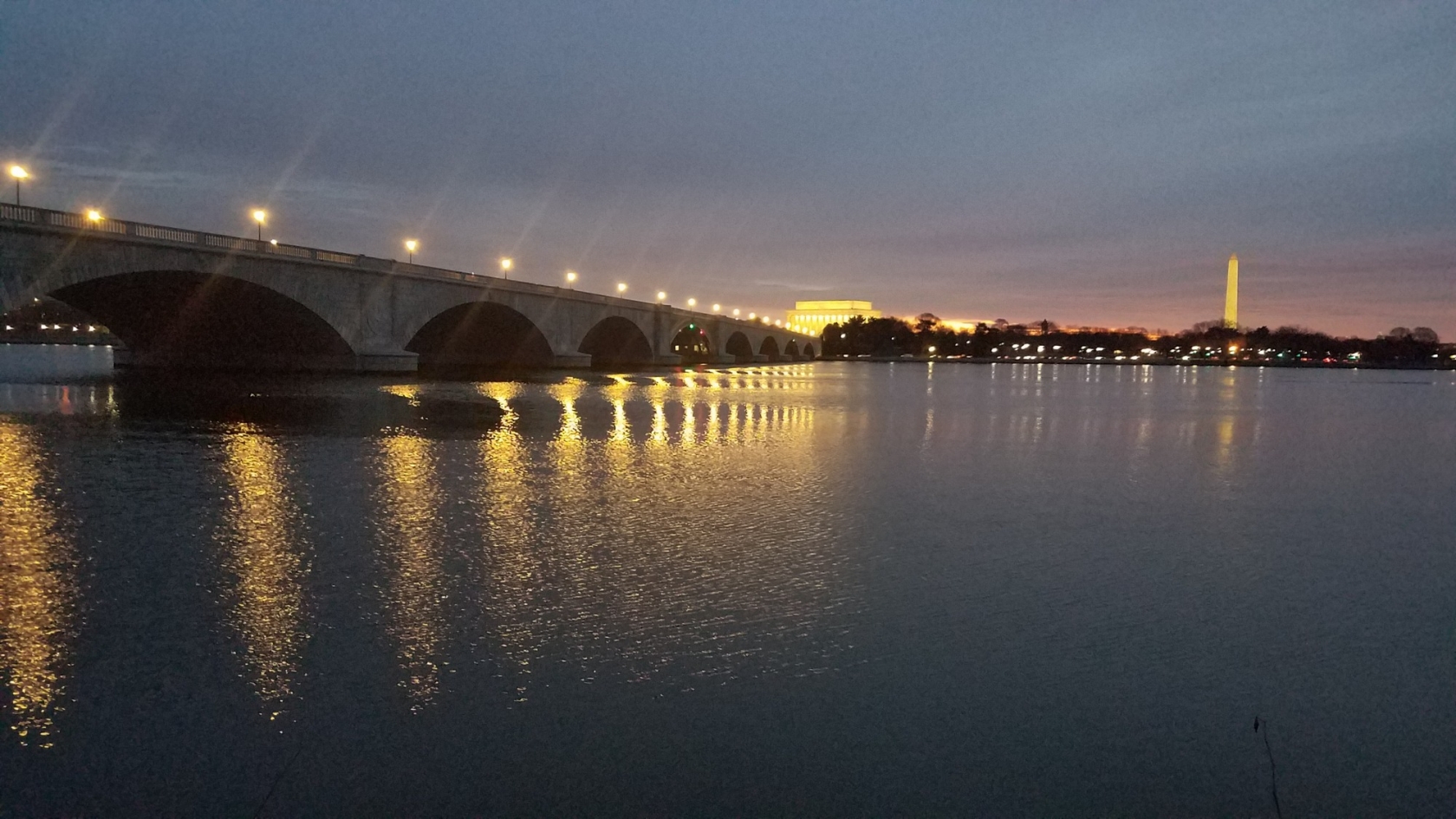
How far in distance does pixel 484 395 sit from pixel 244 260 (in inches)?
594

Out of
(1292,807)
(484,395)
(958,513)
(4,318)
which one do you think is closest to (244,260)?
(484,395)

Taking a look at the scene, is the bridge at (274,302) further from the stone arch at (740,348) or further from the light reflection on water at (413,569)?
the stone arch at (740,348)

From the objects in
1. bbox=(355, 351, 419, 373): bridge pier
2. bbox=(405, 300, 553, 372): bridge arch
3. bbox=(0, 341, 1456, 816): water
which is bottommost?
bbox=(0, 341, 1456, 816): water

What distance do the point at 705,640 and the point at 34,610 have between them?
5.27 metres

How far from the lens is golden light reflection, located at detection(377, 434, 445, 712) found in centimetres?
622

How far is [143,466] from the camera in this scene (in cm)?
1461

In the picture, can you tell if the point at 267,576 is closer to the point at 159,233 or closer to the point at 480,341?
the point at 159,233

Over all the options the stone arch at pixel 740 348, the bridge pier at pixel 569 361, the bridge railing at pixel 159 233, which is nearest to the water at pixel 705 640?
the bridge railing at pixel 159 233

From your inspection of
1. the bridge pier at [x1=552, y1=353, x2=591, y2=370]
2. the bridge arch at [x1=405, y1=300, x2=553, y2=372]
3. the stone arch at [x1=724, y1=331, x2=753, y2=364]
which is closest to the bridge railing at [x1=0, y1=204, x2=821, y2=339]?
the bridge arch at [x1=405, y1=300, x2=553, y2=372]

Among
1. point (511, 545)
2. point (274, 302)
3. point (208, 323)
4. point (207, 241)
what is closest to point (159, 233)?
point (207, 241)

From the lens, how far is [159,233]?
37.3 meters

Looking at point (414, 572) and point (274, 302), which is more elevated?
point (274, 302)

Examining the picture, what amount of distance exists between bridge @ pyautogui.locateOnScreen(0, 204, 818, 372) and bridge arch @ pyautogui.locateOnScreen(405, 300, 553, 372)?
6.6 inches

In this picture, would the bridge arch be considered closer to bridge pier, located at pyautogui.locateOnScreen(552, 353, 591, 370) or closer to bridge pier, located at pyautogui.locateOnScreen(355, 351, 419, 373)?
bridge pier, located at pyautogui.locateOnScreen(552, 353, 591, 370)
